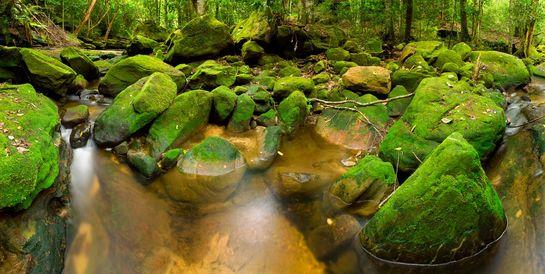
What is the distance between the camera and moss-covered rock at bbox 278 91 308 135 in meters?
8.68

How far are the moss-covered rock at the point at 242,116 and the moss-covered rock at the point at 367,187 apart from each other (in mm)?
3157

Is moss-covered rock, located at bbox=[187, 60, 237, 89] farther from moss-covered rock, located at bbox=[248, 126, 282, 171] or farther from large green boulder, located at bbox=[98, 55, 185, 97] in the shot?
moss-covered rock, located at bbox=[248, 126, 282, 171]

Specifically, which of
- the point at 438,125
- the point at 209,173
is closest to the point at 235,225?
the point at 209,173

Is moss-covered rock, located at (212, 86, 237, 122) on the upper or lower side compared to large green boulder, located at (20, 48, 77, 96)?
lower

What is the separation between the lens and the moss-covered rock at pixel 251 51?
12.3m

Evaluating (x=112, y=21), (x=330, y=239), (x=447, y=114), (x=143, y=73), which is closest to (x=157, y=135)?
(x=143, y=73)

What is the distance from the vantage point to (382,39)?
50.7ft

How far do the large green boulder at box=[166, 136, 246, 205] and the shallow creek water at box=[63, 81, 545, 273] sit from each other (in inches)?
6.8

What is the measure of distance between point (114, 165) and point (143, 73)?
324 centimetres

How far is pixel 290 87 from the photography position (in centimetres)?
946

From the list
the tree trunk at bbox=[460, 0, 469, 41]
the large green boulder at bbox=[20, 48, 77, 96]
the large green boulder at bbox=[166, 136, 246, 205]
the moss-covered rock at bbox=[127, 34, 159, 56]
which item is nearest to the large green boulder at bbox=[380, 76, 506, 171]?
the large green boulder at bbox=[166, 136, 246, 205]

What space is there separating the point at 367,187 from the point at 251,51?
25.2 feet

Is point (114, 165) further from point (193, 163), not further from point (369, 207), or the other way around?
point (369, 207)

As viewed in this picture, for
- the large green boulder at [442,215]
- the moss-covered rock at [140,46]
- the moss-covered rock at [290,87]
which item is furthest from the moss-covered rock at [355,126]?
the moss-covered rock at [140,46]
